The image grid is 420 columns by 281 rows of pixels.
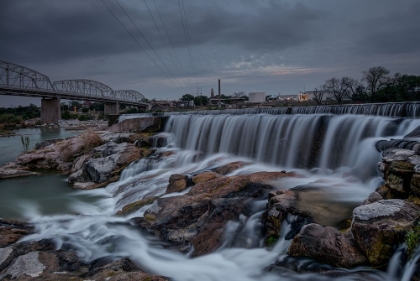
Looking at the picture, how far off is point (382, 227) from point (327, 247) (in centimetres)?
103

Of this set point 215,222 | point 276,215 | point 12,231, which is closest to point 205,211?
point 215,222

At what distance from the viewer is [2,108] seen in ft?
404

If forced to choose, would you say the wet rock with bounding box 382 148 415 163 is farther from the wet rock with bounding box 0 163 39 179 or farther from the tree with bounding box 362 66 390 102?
the tree with bounding box 362 66 390 102

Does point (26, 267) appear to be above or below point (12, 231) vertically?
above

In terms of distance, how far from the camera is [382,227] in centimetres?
511

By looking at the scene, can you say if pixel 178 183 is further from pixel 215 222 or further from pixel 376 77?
pixel 376 77

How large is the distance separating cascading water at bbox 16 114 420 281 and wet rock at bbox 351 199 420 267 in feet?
1.07

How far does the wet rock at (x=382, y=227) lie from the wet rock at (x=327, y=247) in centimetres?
18

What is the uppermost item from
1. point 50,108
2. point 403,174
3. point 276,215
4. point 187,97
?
point 187,97

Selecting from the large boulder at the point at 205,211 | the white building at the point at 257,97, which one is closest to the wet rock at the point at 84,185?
the large boulder at the point at 205,211

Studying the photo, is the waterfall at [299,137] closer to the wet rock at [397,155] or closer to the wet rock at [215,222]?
the wet rock at [397,155]

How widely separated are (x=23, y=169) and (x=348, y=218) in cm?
2163

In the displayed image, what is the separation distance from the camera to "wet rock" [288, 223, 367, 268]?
5.30 m

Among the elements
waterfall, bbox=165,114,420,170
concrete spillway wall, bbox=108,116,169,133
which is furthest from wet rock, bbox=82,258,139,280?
concrete spillway wall, bbox=108,116,169,133
